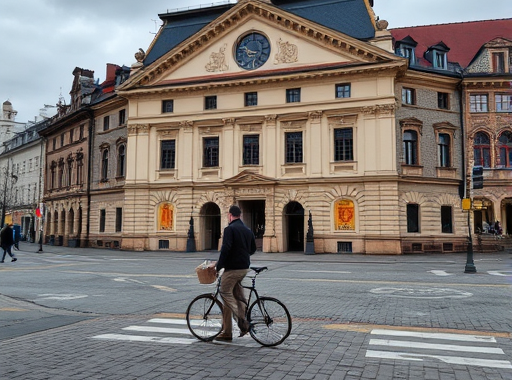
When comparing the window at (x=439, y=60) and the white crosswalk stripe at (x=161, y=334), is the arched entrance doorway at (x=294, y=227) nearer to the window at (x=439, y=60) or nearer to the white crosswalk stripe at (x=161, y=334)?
the window at (x=439, y=60)

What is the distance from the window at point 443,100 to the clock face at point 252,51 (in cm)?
Answer: 1293

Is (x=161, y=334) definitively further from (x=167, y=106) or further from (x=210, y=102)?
(x=167, y=106)

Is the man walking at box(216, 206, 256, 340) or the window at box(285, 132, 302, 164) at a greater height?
the window at box(285, 132, 302, 164)

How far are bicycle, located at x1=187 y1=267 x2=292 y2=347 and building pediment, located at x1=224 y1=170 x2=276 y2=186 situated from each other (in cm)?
2785

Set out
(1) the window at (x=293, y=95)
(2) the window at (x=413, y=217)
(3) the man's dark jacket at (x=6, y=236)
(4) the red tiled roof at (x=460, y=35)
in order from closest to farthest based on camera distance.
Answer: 1. (3) the man's dark jacket at (x=6, y=236)
2. (2) the window at (x=413, y=217)
3. (1) the window at (x=293, y=95)
4. (4) the red tiled roof at (x=460, y=35)

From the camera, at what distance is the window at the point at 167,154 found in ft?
130

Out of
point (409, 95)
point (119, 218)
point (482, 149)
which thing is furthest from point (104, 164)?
point (482, 149)

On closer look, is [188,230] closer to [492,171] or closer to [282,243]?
[282,243]

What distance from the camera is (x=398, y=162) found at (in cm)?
3431

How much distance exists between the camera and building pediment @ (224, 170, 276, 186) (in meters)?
35.8

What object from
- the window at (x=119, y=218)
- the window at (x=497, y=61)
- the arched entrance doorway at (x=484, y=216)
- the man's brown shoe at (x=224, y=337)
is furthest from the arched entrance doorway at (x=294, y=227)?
the man's brown shoe at (x=224, y=337)

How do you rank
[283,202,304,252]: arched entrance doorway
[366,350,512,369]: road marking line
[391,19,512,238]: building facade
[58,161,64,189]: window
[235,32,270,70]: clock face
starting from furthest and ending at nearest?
1. [58,161,64,189]: window
2. [235,32,270,70]: clock face
3. [283,202,304,252]: arched entrance doorway
4. [391,19,512,238]: building facade
5. [366,350,512,369]: road marking line

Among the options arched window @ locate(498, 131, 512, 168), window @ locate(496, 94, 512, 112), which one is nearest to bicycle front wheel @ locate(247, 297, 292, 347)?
arched window @ locate(498, 131, 512, 168)

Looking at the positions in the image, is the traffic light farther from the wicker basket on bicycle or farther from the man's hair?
the wicker basket on bicycle
